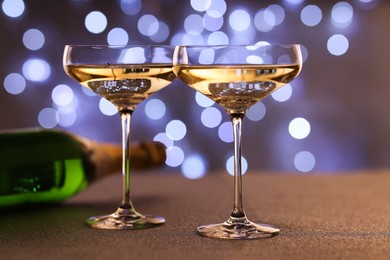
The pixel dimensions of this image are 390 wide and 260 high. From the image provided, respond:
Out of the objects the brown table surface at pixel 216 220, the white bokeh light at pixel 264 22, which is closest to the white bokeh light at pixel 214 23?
the white bokeh light at pixel 264 22

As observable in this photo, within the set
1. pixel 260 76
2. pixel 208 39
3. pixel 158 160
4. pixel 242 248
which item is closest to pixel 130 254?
pixel 242 248

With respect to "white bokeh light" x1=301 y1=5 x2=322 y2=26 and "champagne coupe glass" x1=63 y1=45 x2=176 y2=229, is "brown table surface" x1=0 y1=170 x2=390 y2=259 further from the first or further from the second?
"white bokeh light" x1=301 y1=5 x2=322 y2=26

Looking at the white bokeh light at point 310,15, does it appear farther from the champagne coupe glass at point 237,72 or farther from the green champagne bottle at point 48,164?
the champagne coupe glass at point 237,72

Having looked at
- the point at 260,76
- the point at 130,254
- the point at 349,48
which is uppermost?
the point at 349,48

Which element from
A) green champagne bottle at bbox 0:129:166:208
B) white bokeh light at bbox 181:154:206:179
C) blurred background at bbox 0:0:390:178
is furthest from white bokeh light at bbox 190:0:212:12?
green champagne bottle at bbox 0:129:166:208

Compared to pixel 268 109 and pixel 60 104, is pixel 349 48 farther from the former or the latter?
pixel 60 104

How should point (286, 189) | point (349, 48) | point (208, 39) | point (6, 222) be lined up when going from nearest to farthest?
point (6, 222), point (286, 189), point (208, 39), point (349, 48)
